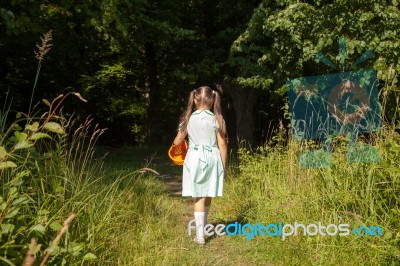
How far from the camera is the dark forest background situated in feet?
28.8

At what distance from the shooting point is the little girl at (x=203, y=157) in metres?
5.04

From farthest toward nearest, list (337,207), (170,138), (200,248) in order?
(170,138)
(200,248)
(337,207)

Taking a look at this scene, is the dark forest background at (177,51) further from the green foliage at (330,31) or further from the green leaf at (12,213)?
the green leaf at (12,213)

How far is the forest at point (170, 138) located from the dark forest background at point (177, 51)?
0.04m

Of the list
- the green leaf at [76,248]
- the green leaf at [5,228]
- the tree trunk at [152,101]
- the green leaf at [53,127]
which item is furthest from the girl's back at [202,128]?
the tree trunk at [152,101]

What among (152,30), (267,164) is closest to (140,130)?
(152,30)

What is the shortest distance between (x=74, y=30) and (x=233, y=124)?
6674 millimetres

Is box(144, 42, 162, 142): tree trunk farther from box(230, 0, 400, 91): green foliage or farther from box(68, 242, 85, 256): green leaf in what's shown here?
box(68, 242, 85, 256): green leaf

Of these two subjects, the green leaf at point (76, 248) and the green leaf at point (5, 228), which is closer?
the green leaf at point (5, 228)

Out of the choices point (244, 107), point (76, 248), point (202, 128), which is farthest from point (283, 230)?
point (244, 107)

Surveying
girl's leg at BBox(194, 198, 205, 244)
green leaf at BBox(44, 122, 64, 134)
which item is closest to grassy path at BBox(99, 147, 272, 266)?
girl's leg at BBox(194, 198, 205, 244)

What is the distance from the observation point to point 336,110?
5.24 m

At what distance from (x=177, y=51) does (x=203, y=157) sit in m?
12.5

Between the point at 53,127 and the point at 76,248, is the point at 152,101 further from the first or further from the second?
the point at 53,127
